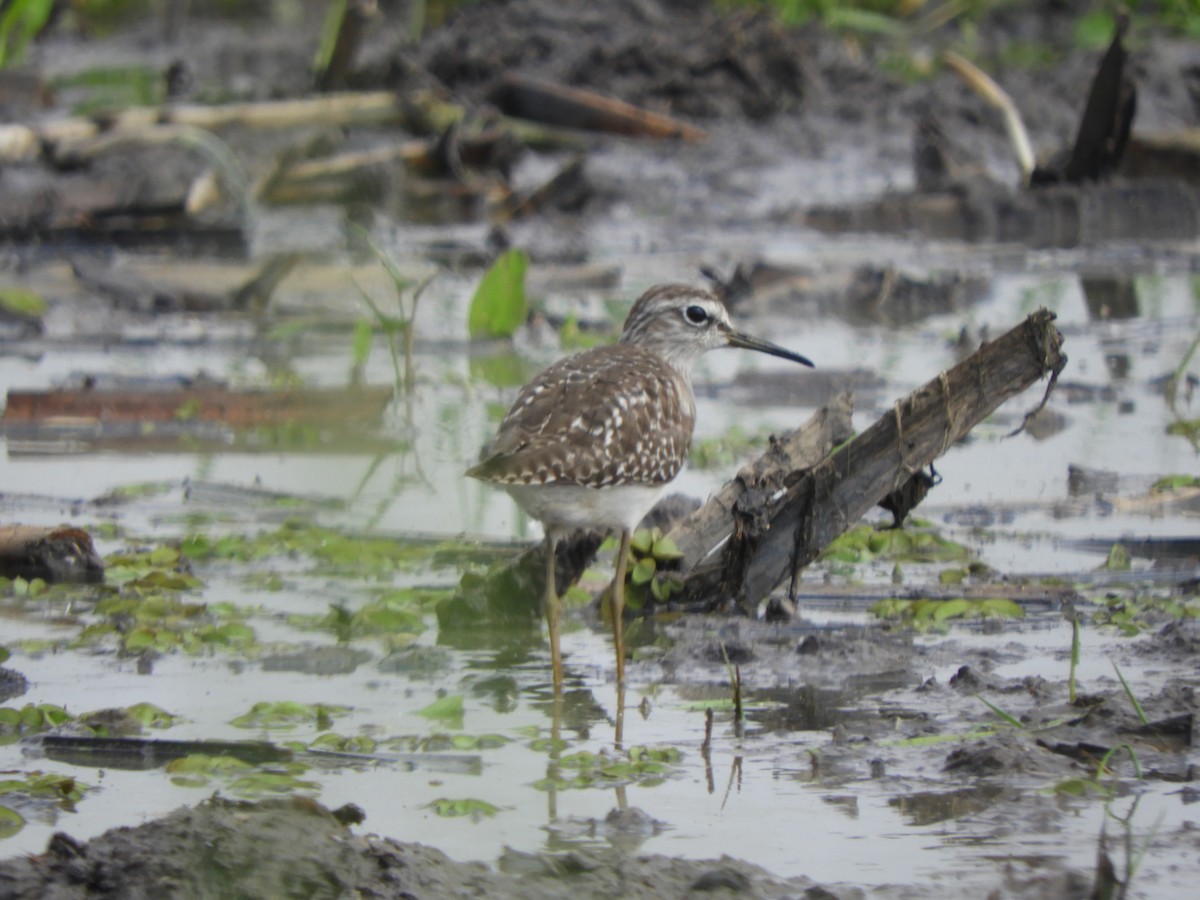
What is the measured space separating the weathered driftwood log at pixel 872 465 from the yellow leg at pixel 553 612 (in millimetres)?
526

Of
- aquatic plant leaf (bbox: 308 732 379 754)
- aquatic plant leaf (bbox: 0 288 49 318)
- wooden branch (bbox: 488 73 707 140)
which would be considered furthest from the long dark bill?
wooden branch (bbox: 488 73 707 140)

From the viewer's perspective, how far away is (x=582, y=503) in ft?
18.3

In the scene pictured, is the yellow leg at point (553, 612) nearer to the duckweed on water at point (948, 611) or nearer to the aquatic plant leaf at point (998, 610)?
the duckweed on water at point (948, 611)

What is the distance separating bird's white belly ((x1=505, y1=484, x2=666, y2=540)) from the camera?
5.52m

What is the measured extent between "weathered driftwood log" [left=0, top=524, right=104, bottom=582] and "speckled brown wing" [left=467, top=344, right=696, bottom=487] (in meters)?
1.37

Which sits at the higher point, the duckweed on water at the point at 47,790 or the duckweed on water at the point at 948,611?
the duckweed on water at the point at 948,611

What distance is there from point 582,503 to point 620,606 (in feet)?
1.10

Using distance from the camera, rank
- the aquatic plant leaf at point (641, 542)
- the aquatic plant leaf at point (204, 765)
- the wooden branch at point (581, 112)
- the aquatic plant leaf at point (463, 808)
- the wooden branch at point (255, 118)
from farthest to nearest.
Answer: the wooden branch at point (581, 112) → the wooden branch at point (255, 118) → the aquatic plant leaf at point (641, 542) → the aquatic plant leaf at point (204, 765) → the aquatic plant leaf at point (463, 808)

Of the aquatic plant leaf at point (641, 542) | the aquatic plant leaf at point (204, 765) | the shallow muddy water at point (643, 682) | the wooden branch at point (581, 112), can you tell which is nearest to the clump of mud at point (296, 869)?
the shallow muddy water at point (643, 682)

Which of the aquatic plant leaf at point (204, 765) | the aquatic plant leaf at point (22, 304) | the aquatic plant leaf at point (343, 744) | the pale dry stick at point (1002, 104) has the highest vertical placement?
the pale dry stick at point (1002, 104)

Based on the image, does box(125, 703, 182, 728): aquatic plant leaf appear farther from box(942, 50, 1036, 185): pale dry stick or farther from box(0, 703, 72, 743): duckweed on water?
box(942, 50, 1036, 185): pale dry stick

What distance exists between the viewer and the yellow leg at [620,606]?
529 cm

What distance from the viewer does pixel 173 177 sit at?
12820mm

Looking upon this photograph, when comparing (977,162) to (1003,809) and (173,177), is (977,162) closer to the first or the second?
(173,177)
